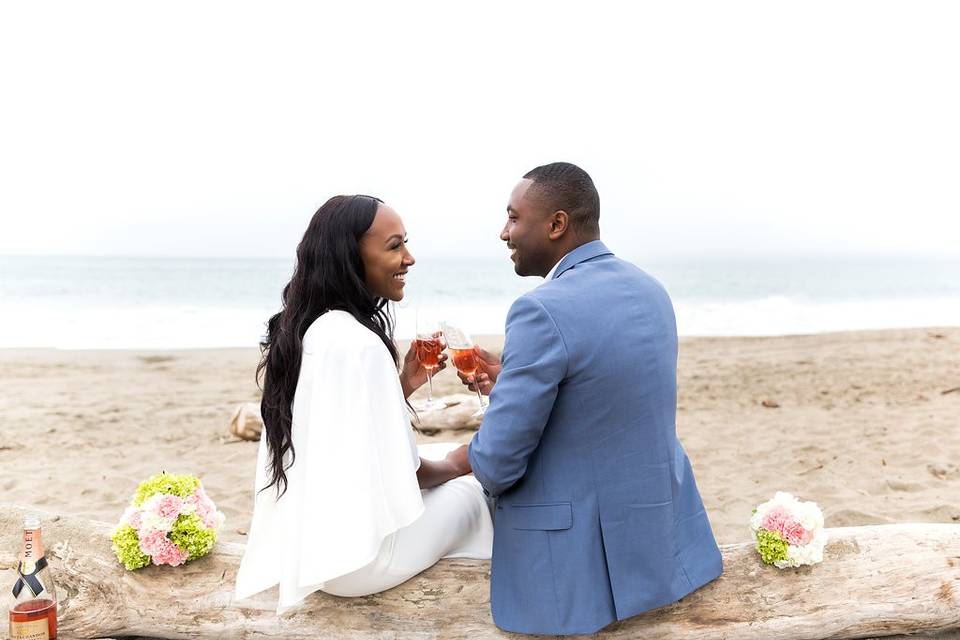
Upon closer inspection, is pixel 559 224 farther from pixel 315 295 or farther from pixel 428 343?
pixel 315 295

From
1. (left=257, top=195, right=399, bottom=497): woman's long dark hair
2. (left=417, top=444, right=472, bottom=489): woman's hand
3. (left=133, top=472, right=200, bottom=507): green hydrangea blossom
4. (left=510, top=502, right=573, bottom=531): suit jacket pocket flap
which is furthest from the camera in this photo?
(left=133, top=472, right=200, bottom=507): green hydrangea blossom

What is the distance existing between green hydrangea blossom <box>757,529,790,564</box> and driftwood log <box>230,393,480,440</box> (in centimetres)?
519

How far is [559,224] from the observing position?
2861 millimetres

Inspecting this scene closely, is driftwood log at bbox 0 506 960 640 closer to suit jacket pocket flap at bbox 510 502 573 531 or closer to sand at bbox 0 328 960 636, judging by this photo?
suit jacket pocket flap at bbox 510 502 573 531

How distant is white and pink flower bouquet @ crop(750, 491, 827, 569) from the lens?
3262 millimetres

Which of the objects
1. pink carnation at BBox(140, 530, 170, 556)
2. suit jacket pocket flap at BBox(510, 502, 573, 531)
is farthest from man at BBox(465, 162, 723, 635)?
pink carnation at BBox(140, 530, 170, 556)

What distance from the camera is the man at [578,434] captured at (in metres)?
2.57

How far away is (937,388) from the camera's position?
10289 mm

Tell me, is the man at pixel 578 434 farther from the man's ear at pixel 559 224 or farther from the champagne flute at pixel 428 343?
the champagne flute at pixel 428 343

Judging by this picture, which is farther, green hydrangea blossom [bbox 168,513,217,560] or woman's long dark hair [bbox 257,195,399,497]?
green hydrangea blossom [bbox 168,513,217,560]

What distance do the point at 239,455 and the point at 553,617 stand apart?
5.68 m

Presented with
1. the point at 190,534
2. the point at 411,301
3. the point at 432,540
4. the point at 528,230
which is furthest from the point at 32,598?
the point at 411,301

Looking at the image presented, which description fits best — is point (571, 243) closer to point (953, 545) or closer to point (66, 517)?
point (953, 545)

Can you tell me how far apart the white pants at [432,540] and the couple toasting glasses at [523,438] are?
0.01 m
